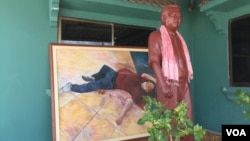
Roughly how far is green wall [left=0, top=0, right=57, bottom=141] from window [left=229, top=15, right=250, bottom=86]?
2125 millimetres

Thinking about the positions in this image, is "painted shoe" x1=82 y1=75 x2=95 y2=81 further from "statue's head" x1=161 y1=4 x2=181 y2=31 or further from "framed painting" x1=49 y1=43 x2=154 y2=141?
"statue's head" x1=161 y1=4 x2=181 y2=31

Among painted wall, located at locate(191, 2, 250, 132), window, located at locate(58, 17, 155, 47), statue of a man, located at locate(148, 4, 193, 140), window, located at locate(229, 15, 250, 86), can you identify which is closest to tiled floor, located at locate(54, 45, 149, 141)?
window, located at locate(58, 17, 155, 47)

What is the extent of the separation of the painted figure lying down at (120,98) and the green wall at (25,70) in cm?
63

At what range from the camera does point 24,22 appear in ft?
8.36

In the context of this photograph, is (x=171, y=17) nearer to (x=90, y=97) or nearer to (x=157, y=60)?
(x=157, y=60)

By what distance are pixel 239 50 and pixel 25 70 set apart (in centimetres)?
245

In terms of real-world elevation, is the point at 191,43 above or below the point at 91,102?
above

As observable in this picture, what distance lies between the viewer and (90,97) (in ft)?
8.44

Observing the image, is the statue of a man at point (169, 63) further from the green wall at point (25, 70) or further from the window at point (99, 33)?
the green wall at point (25, 70)

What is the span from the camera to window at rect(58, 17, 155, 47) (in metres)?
2.76

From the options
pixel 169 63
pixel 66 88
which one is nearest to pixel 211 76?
pixel 169 63

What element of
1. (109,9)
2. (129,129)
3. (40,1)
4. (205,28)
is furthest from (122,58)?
(205,28)

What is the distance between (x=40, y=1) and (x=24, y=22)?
0.30 metres

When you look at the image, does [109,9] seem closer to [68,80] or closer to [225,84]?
[68,80]
